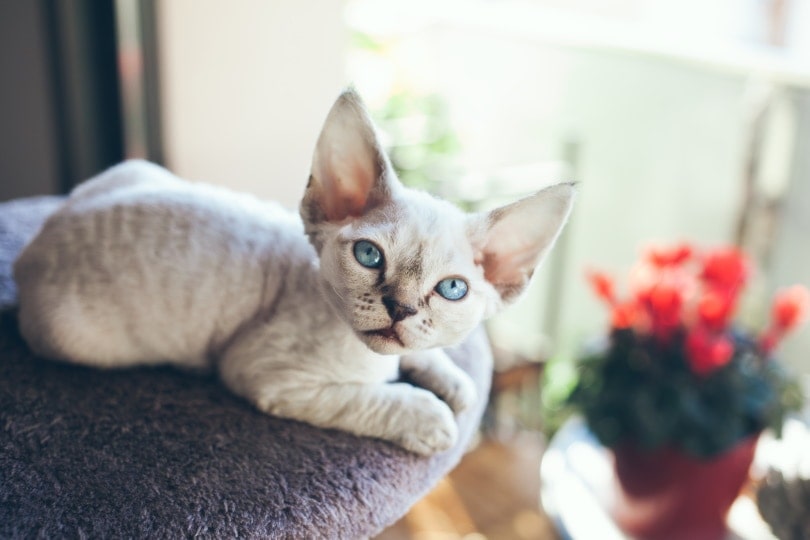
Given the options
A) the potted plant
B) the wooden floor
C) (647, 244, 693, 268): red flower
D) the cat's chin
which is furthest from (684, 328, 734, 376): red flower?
the cat's chin

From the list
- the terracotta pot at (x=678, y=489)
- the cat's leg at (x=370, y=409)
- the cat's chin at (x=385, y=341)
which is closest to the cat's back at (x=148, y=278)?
the cat's leg at (x=370, y=409)

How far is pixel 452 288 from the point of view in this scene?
688 millimetres

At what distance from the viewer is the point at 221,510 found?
0.67 metres

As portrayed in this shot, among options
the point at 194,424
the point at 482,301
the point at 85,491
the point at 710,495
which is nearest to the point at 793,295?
the point at 710,495

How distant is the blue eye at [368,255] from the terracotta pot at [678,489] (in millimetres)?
921

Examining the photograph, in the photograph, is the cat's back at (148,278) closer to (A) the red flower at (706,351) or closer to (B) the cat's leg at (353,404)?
(B) the cat's leg at (353,404)

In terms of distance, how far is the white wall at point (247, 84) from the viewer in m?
1.40

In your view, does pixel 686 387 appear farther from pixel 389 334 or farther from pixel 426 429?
pixel 389 334

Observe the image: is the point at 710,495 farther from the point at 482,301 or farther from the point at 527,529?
the point at 482,301

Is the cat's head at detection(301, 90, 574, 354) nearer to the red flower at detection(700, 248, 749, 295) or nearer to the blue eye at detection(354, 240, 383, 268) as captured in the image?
the blue eye at detection(354, 240, 383, 268)

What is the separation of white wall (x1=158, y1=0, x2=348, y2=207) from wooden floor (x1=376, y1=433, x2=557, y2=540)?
0.86 m

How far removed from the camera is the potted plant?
1.31 metres

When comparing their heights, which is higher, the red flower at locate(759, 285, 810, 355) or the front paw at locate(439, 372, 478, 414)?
the front paw at locate(439, 372, 478, 414)

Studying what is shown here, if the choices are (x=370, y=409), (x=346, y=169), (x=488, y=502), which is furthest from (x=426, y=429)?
(x=488, y=502)
